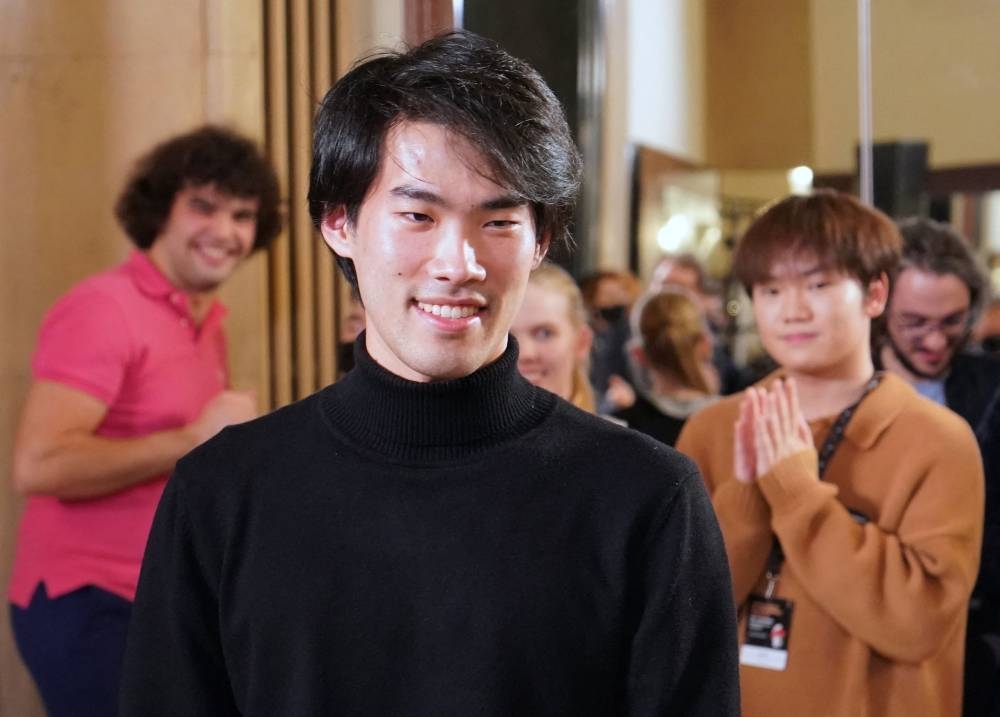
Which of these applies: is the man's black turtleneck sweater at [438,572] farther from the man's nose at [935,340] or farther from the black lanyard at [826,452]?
the man's nose at [935,340]

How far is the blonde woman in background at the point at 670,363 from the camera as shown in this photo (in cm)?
362

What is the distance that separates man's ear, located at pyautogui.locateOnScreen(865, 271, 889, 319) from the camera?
7.93ft

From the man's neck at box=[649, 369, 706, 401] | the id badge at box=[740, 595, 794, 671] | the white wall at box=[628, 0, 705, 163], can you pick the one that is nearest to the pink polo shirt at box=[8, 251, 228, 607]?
the id badge at box=[740, 595, 794, 671]

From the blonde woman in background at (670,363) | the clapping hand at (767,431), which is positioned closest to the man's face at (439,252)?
the clapping hand at (767,431)

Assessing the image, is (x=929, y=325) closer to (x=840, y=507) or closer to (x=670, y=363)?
(x=670, y=363)

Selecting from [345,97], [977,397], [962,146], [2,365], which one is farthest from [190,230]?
[962,146]

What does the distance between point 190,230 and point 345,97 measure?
159 cm

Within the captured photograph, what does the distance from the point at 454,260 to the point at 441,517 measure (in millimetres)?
271

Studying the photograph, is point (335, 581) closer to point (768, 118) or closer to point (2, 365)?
point (2, 365)

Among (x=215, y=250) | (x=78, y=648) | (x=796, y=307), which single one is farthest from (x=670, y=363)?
(x=78, y=648)

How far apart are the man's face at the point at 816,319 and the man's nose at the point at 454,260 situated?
3.62 feet

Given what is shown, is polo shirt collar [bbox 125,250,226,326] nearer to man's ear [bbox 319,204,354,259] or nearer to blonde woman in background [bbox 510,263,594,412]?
blonde woman in background [bbox 510,263,594,412]

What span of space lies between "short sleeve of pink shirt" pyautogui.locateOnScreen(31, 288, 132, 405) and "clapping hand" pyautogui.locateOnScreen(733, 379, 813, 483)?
1215 millimetres

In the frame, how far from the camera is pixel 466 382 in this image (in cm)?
146
